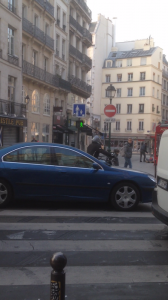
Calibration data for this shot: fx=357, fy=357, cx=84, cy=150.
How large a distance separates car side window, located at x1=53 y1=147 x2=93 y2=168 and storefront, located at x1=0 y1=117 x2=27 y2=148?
1656cm

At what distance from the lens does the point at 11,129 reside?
86.3ft

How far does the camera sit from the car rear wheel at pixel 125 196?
8.04m

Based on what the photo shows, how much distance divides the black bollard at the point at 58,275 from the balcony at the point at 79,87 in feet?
123

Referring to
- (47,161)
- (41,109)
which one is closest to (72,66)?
(41,109)

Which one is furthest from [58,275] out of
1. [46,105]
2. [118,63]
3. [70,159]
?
[118,63]

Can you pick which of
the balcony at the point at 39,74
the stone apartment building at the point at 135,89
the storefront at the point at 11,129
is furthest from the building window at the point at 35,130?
the stone apartment building at the point at 135,89

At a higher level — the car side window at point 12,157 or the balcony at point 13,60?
the balcony at point 13,60

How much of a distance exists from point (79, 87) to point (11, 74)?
16.8m

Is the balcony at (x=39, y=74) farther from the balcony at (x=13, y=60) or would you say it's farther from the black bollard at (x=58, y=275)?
the black bollard at (x=58, y=275)

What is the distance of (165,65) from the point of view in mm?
73125

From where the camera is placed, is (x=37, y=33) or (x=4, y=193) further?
(x=37, y=33)

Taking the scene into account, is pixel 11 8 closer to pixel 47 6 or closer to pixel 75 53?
pixel 47 6

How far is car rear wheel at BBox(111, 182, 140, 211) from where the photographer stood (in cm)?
804

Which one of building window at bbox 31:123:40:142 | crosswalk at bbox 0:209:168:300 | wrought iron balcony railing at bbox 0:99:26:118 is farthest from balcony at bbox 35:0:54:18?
crosswalk at bbox 0:209:168:300
